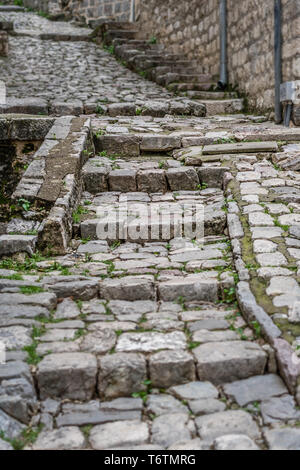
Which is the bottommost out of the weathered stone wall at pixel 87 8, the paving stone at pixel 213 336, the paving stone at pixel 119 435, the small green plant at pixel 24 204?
the paving stone at pixel 119 435

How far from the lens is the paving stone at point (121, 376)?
9.14 feet

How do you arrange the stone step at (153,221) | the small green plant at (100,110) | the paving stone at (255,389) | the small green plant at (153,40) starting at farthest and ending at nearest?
the small green plant at (153,40) → the small green plant at (100,110) → the stone step at (153,221) → the paving stone at (255,389)

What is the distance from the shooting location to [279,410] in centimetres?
255

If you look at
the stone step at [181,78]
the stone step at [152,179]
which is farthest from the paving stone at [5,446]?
the stone step at [181,78]

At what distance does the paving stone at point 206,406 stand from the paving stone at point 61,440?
0.55 metres

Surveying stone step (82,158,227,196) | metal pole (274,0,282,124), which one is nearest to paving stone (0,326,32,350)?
stone step (82,158,227,196)

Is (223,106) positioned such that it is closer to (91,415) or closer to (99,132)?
(99,132)

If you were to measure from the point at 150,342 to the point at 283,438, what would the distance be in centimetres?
93

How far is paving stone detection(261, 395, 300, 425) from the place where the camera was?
249cm

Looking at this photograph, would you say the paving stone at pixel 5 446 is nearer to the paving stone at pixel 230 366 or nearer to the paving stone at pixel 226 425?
the paving stone at pixel 226 425

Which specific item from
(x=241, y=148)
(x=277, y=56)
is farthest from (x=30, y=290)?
(x=277, y=56)

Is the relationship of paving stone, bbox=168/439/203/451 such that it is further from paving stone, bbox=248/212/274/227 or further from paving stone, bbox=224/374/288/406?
paving stone, bbox=248/212/274/227

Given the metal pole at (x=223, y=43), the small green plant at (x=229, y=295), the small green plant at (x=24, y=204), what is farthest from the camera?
the metal pole at (x=223, y=43)

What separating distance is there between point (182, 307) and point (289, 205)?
182cm
